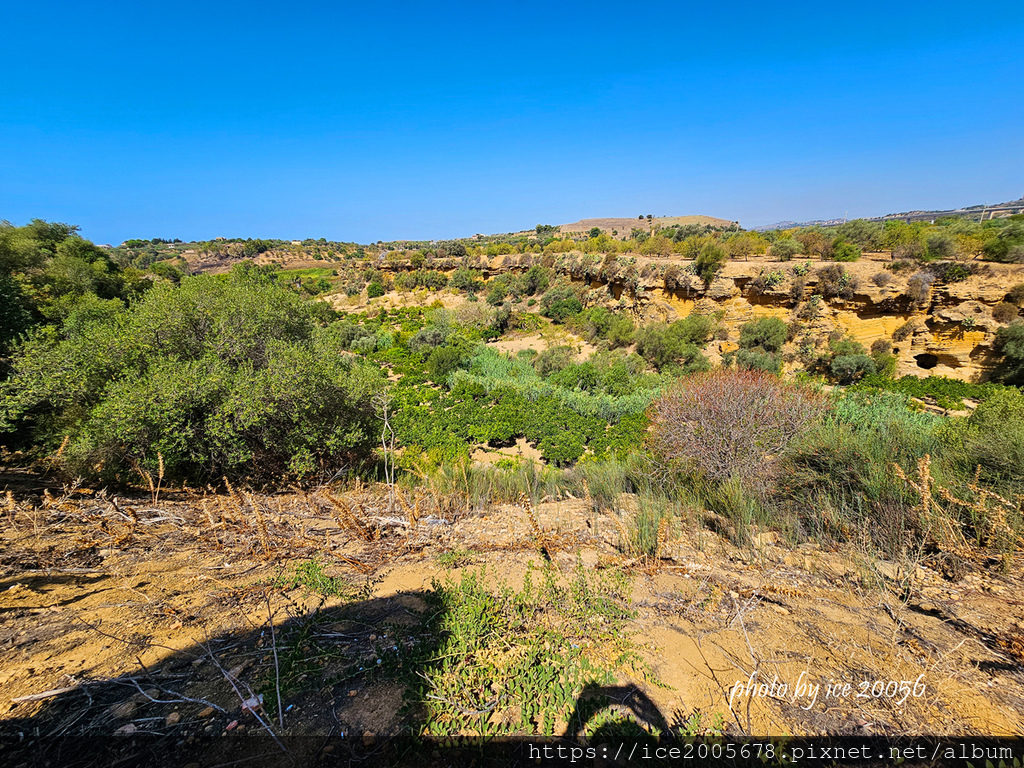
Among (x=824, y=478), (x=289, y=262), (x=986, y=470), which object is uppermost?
(x=289, y=262)

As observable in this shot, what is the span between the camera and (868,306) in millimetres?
15031

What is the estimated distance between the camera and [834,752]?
1977 millimetres

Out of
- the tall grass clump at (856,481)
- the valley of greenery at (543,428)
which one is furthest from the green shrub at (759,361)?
the tall grass clump at (856,481)

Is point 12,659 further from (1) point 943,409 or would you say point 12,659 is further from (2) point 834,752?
(1) point 943,409

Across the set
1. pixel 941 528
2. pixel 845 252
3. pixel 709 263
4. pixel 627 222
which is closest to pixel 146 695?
pixel 941 528

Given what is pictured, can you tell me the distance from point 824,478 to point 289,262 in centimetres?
6432

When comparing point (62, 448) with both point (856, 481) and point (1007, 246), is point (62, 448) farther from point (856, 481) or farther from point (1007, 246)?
point (1007, 246)

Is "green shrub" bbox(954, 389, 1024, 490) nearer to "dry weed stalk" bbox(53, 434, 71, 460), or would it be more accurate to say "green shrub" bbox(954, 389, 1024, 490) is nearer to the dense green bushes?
the dense green bushes

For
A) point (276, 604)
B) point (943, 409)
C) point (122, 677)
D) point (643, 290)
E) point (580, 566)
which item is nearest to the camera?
point (122, 677)

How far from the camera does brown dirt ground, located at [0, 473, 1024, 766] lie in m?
2.04

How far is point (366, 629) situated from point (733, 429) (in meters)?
6.32

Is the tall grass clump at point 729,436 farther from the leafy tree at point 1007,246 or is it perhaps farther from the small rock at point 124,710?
the leafy tree at point 1007,246

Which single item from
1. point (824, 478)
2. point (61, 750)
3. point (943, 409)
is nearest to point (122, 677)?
point (61, 750)

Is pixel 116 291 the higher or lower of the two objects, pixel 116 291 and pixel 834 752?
the higher
